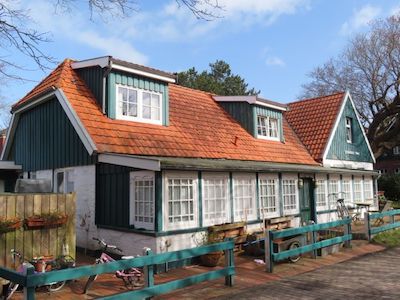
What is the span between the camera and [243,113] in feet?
56.9

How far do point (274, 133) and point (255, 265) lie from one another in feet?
29.4

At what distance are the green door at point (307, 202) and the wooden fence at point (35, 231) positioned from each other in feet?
31.3

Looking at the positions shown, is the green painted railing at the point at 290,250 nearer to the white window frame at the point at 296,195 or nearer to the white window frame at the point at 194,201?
the white window frame at the point at 194,201

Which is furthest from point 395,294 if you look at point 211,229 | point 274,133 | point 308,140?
point 308,140

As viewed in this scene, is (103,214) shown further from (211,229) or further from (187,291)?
(187,291)

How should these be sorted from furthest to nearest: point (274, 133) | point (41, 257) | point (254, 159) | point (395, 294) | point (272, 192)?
point (274, 133) → point (254, 159) → point (272, 192) → point (41, 257) → point (395, 294)

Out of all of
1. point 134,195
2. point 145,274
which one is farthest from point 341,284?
point 134,195

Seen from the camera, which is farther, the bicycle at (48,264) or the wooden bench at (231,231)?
the wooden bench at (231,231)

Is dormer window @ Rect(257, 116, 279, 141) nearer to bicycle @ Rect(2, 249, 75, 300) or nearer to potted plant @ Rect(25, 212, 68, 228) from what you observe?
potted plant @ Rect(25, 212, 68, 228)

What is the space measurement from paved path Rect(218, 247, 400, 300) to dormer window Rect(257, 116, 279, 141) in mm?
7963

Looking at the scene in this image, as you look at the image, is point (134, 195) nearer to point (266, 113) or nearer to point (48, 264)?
point (48, 264)

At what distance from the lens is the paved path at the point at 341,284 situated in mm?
7602

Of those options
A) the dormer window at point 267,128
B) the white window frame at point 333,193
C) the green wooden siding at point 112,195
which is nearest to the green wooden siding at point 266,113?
the dormer window at point 267,128

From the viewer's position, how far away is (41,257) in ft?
27.3
